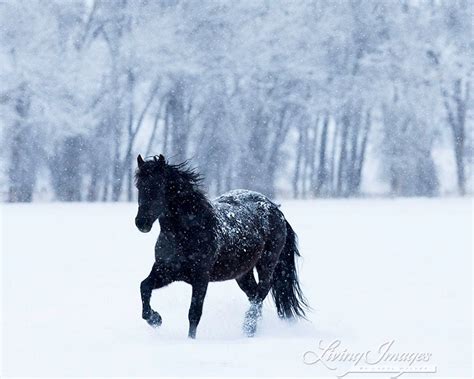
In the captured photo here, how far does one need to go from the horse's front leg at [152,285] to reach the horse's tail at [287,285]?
1711 millimetres

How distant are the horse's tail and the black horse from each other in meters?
0.30

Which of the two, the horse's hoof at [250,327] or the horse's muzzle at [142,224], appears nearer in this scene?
the horse's muzzle at [142,224]

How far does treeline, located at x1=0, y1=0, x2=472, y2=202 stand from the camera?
33.6m

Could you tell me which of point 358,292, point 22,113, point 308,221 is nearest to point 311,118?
point 22,113

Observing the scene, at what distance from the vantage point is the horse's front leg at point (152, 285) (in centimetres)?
693

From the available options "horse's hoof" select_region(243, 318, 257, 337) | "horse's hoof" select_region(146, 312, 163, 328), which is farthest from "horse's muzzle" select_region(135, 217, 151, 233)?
"horse's hoof" select_region(243, 318, 257, 337)

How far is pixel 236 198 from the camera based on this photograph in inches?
318

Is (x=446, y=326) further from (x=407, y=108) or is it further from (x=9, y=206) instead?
(x=407, y=108)

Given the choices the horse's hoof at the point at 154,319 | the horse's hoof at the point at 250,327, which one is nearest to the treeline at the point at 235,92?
the horse's hoof at the point at 250,327

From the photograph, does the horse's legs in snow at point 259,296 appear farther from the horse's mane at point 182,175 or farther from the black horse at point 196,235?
the horse's mane at point 182,175

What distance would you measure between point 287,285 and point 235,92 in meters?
28.2

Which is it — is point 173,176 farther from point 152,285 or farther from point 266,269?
point 266,269

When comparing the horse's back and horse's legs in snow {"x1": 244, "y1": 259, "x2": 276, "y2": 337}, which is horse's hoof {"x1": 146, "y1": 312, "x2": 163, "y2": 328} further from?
horse's legs in snow {"x1": 244, "y1": 259, "x2": 276, "y2": 337}

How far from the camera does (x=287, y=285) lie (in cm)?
842
